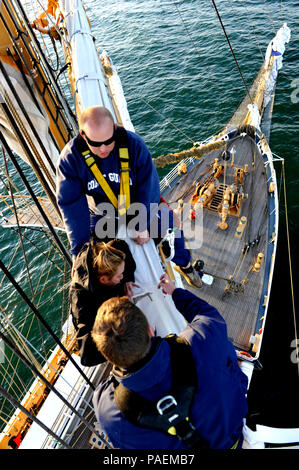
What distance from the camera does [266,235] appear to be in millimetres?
10516

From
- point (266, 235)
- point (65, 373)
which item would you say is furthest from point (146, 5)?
point (65, 373)

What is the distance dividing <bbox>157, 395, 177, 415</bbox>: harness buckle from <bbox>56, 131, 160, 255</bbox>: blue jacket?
2360mm

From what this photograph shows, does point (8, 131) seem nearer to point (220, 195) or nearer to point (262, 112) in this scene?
point (220, 195)

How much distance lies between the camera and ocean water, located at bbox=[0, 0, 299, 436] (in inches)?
380

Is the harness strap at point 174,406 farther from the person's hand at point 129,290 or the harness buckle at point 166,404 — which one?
the person's hand at point 129,290

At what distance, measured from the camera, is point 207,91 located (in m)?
20.4

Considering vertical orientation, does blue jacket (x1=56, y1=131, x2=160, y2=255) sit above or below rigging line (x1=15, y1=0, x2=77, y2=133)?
below

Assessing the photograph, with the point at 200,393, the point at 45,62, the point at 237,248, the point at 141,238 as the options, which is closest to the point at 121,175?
the point at 141,238

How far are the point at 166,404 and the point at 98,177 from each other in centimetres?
275

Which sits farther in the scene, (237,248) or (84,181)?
(237,248)

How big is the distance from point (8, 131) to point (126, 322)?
5015mm

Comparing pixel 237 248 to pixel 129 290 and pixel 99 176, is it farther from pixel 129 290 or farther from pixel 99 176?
pixel 99 176

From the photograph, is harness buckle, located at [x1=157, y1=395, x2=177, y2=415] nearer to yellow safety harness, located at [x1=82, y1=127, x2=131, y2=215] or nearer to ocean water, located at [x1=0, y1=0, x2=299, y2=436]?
yellow safety harness, located at [x1=82, y1=127, x2=131, y2=215]

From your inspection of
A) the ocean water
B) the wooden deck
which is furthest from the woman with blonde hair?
the ocean water
